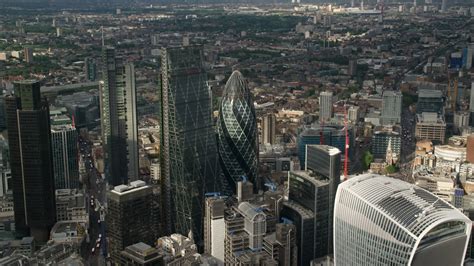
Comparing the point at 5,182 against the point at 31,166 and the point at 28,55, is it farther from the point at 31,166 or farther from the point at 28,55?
the point at 28,55

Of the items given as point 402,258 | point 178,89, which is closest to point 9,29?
point 178,89

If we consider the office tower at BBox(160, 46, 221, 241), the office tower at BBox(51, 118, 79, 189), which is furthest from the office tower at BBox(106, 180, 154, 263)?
the office tower at BBox(51, 118, 79, 189)

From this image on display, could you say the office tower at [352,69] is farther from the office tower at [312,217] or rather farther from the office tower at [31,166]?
the office tower at [31,166]

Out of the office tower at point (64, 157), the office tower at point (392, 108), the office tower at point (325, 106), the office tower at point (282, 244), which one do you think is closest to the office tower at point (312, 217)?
the office tower at point (282, 244)

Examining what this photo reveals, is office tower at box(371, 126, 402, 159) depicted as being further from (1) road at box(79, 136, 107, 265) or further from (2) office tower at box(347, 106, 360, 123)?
(1) road at box(79, 136, 107, 265)

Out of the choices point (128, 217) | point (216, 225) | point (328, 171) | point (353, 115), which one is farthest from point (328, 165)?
point (353, 115)

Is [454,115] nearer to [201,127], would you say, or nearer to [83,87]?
[201,127]
